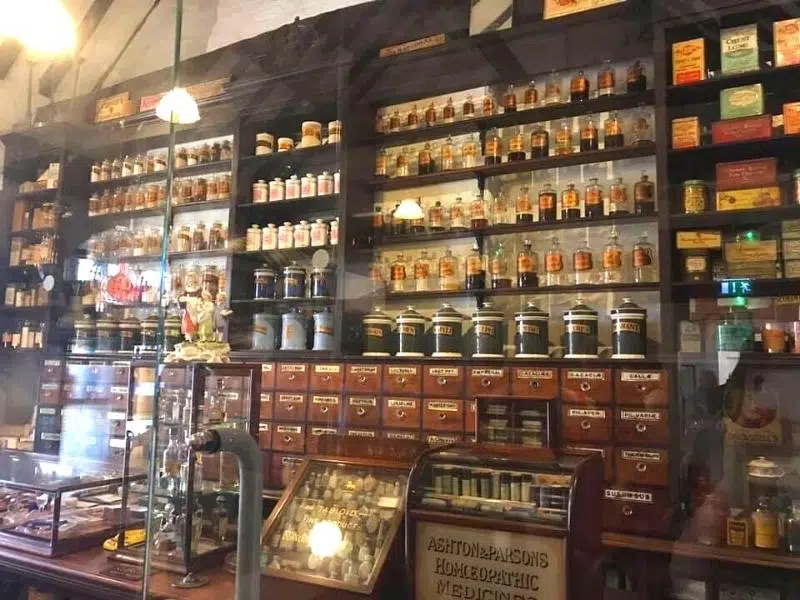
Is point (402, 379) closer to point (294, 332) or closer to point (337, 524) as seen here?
point (294, 332)

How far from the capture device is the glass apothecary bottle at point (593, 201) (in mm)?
2652

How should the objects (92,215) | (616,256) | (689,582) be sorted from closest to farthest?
(689,582)
(616,256)
(92,215)

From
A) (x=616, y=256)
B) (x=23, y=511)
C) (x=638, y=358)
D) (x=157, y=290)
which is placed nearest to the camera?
(x=23, y=511)

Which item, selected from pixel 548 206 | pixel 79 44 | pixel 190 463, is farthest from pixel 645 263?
pixel 79 44

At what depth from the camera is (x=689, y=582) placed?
7.04 ft

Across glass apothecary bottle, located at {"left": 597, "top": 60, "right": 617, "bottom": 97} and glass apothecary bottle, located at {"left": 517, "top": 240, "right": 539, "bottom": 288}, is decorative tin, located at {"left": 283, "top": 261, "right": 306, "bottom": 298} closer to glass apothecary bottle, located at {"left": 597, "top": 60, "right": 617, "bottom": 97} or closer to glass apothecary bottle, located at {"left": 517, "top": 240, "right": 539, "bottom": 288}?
glass apothecary bottle, located at {"left": 517, "top": 240, "right": 539, "bottom": 288}

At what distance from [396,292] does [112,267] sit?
5.77ft

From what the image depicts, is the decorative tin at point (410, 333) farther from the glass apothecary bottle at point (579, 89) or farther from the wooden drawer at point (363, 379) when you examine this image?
the glass apothecary bottle at point (579, 89)

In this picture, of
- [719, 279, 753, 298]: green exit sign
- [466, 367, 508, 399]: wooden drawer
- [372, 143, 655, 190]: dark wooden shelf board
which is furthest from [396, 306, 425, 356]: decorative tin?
[719, 279, 753, 298]: green exit sign

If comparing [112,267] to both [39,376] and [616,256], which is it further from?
[616,256]

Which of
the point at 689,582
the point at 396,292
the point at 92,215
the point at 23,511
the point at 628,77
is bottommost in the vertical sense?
the point at 689,582

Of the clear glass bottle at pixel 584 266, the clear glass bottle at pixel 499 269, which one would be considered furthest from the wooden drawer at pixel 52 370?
the clear glass bottle at pixel 584 266

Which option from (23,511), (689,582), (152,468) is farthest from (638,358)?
(23,511)

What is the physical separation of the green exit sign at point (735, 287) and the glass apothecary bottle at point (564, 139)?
83 centimetres
